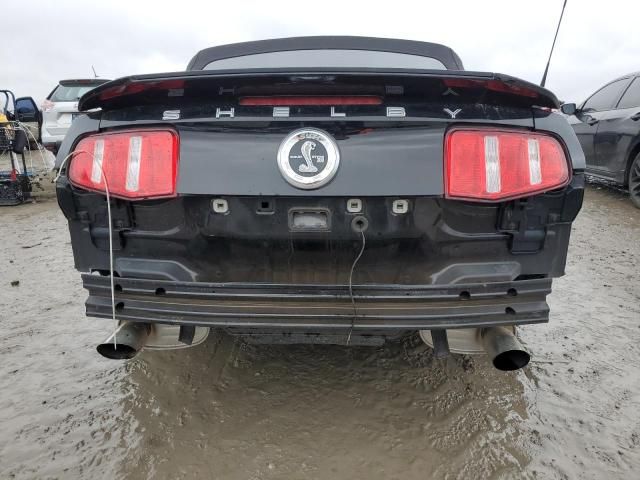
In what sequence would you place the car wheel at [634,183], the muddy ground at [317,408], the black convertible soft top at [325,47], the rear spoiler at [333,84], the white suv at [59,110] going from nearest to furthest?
the rear spoiler at [333,84] → the muddy ground at [317,408] → the black convertible soft top at [325,47] → the car wheel at [634,183] → the white suv at [59,110]

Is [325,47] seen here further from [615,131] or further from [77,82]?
[77,82]

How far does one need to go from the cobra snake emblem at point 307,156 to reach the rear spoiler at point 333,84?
23 cm

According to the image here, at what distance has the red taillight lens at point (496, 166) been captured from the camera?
5.33ft

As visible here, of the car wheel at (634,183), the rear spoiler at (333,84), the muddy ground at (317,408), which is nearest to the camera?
the rear spoiler at (333,84)

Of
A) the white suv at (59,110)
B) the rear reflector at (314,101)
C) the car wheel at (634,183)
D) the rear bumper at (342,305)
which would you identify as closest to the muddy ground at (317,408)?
the rear bumper at (342,305)

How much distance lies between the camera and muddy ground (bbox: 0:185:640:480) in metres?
1.83

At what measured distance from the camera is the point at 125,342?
1.77 metres

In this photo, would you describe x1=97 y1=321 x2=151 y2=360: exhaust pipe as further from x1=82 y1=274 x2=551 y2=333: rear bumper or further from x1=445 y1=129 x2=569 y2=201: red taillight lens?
x1=445 y1=129 x2=569 y2=201: red taillight lens

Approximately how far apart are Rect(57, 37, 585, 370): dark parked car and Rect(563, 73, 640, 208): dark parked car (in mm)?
4981

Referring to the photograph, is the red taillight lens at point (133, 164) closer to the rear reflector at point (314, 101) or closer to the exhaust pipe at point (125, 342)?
the rear reflector at point (314, 101)

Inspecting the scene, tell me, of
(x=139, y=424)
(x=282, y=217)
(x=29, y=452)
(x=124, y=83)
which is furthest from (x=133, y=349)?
(x=124, y=83)

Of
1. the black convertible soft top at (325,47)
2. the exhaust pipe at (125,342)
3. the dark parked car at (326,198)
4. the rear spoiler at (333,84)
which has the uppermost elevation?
the black convertible soft top at (325,47)

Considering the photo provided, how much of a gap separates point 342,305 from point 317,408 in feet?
2.64

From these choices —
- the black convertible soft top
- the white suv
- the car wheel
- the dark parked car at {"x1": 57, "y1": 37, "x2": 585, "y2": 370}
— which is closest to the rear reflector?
the dark parked car at {"x1": 57, "y1": 37, "x2": 585, "y2": 370}
